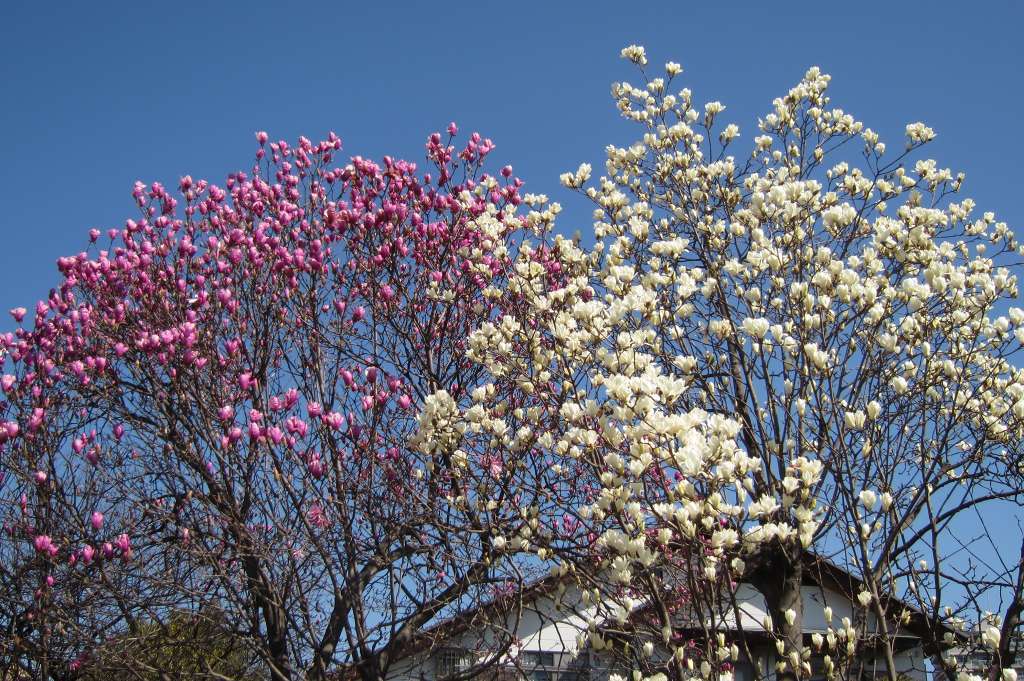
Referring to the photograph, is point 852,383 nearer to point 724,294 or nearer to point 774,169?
point 724,294

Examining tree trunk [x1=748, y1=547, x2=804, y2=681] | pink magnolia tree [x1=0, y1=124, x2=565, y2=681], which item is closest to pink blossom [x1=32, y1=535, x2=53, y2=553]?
pink magnolia tree [x1=0, y1=124, x2=565, y2=681]

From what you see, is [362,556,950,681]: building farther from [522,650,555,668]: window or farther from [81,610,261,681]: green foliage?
[81,610,261,681]: green foliage

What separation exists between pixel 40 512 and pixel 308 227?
3.72 m

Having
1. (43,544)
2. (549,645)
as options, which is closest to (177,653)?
(43,544)

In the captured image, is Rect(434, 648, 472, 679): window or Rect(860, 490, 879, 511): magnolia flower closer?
Rect(860, 490, 879, 511): magnolia flower

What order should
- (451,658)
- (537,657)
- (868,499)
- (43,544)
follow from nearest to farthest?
(868,499)
(43,544)
(451,658)
(537,657)

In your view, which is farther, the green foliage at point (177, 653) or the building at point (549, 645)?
the building at point (549, 645)

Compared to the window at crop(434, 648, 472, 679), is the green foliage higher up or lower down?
higher up

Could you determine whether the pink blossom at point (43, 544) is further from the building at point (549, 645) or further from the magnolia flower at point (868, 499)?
the magnolia flower at point (868, 499)

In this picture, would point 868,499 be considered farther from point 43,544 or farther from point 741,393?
point 43,544

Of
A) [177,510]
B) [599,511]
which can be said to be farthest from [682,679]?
[177,510]

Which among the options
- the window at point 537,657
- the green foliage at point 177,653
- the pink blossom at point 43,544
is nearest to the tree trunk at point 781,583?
the green foliage at point 177,653

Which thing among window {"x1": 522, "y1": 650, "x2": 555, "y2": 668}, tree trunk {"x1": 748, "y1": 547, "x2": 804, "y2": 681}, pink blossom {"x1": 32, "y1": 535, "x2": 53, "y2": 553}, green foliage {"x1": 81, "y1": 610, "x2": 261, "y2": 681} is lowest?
tree trunk {"x1": 748, "y1": 547, "x2": 804, "y2": 681}

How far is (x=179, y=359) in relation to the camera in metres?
7.62
